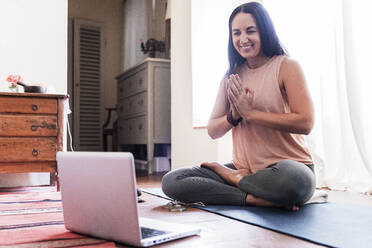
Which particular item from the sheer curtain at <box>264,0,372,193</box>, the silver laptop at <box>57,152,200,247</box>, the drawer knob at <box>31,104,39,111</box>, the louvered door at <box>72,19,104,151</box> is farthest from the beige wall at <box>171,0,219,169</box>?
the louvered door at <box>72,19,104,151</box>

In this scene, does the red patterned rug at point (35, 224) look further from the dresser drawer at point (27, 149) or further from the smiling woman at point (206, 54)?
the smiling woman at point (206, 54)

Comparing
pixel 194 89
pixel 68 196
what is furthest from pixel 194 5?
pixel 68 196

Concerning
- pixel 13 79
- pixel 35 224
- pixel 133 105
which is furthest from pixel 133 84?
pixel 35 224

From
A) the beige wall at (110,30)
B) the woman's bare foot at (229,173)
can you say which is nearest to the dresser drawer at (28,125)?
the woman's bare foot at (229,173)

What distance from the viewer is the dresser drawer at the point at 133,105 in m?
4.19

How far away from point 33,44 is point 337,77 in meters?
1.98

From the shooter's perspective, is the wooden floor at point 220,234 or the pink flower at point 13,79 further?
the pink flower at point 13,79

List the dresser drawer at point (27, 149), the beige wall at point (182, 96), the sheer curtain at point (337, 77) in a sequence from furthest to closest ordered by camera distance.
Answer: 1. the beige wall at point (182, 96)
2. the dresser drawer at point (27, 149)
3. the sheer curtain at point (337, 77)

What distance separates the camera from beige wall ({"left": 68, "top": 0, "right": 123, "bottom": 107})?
5.85 meters

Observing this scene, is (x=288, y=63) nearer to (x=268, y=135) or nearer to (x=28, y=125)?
(x=268, y=135)

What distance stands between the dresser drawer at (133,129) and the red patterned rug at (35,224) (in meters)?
1.96

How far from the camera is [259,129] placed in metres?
1.73

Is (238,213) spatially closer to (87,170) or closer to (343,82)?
(87,170)

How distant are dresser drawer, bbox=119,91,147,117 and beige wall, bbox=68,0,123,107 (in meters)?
0.98
